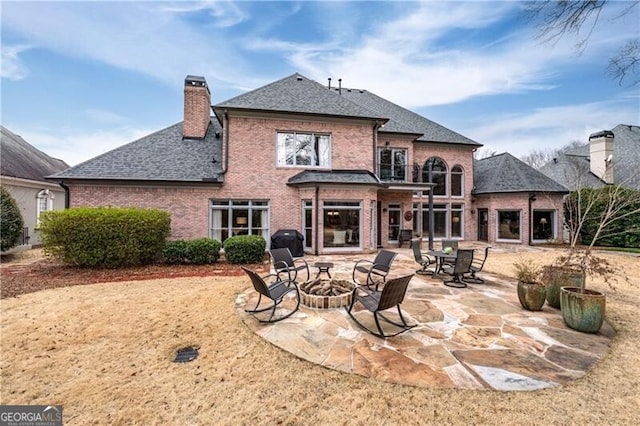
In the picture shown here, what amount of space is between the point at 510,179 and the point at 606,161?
8.47 m

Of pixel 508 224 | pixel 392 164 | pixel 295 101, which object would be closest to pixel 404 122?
pixel 392 164

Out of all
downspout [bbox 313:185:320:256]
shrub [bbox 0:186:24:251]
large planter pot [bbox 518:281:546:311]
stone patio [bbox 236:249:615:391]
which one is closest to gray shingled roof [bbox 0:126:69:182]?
shrub [bbox 0:186:24:251]

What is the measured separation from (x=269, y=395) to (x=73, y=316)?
474cm

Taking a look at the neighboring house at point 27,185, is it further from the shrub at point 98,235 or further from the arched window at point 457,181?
the arched window at point 457,181

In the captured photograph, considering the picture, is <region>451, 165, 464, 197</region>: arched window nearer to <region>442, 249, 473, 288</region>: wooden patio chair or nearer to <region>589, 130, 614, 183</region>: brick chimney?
<region>589, 130, 614, 183</region>: brick chimney

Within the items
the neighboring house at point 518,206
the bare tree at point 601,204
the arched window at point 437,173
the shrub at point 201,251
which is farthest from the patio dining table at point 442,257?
the neighboring house at point 518,206

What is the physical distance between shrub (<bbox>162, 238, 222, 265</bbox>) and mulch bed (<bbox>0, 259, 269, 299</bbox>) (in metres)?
0.30

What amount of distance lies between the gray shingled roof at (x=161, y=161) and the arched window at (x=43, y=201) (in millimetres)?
7309

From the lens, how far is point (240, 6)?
440 inches

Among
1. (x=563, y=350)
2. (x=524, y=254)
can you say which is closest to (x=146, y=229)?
(x=563, y=350)

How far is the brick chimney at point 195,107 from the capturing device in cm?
1316

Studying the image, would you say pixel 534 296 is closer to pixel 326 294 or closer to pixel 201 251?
pixel 326 294

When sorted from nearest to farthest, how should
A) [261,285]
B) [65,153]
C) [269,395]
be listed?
[269,395], [261,285], [65,153]

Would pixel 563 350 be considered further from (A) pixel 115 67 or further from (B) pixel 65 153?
(B) pixel 65 153
